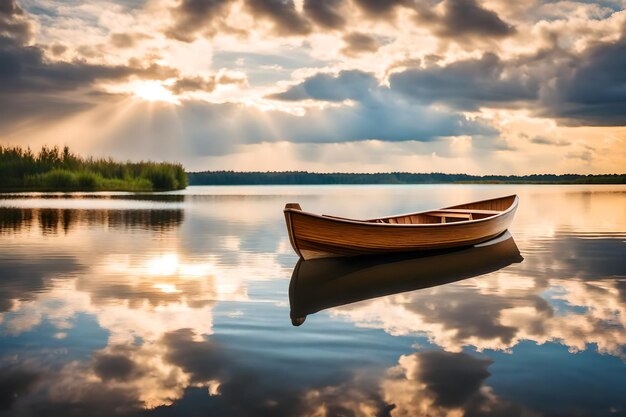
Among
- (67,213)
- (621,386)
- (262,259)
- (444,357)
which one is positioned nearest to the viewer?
(621,386)

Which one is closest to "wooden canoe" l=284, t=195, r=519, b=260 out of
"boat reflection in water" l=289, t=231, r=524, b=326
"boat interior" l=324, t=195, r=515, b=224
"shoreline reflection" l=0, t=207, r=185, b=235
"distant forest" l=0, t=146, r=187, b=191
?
"boat reflection in water" l=289, t=231, r=524, b=326

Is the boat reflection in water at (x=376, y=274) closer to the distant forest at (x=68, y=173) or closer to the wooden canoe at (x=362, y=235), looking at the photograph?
the wooden canoe at (x=362, y=235)

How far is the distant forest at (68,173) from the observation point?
6444cm

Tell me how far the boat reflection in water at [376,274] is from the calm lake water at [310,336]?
7 cm

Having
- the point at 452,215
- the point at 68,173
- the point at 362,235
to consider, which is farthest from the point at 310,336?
the point at 68,173

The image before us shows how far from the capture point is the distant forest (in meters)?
64.4

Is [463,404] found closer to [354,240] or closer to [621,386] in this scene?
[621,386]

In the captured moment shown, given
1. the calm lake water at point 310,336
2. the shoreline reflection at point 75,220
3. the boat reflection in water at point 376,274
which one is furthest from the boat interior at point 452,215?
the shoreline reflection at point 75,220

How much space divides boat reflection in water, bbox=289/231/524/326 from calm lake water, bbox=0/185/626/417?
69 millimetres

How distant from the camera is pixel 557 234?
22.6m

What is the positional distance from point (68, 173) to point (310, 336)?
6380 cm

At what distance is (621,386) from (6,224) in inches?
1000

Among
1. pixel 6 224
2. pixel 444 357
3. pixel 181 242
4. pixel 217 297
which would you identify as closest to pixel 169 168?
pixel 6 224

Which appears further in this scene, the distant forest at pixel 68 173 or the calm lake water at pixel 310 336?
the distant forest at pixel 68 173
